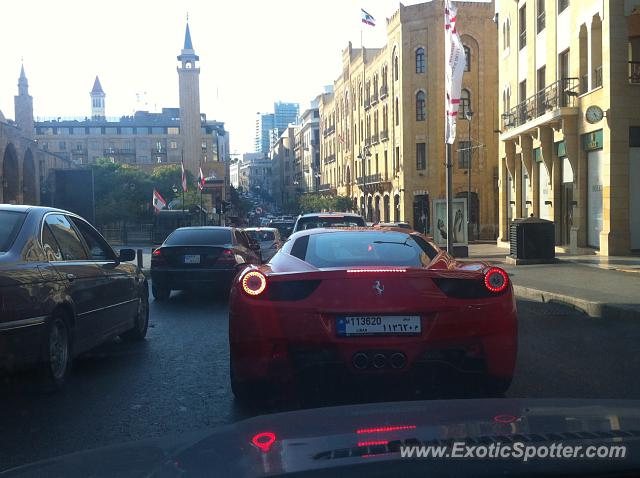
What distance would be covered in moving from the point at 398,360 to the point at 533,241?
1719 centimetres

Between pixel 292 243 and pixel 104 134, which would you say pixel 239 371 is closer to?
pixel 292 243

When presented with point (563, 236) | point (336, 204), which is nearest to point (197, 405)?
point (563, 236)

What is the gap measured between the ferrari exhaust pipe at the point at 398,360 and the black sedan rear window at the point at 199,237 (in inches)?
340

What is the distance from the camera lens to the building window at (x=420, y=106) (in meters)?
54.8

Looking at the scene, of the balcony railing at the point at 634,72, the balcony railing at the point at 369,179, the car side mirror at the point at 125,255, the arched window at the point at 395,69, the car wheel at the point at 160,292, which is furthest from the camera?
the balcony railing at the point at 369,179

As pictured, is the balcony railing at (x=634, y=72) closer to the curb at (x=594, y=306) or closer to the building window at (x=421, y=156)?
the curb at (x=594, y=306)

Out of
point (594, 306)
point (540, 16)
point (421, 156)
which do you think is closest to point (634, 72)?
point (540, 16)

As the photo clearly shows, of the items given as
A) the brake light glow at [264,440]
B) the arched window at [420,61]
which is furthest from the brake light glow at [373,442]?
the arched window at [420,61]

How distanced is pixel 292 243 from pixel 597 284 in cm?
1004

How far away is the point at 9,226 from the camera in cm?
576

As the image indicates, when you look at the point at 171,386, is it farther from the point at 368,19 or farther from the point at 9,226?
the point at 368,19

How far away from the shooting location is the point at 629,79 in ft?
74.1

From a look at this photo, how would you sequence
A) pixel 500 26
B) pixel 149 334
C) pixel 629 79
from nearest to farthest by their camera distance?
pixel 149 334 < pixel 629 79 < pixel 500 26

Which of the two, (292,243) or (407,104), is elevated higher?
(407,104)
